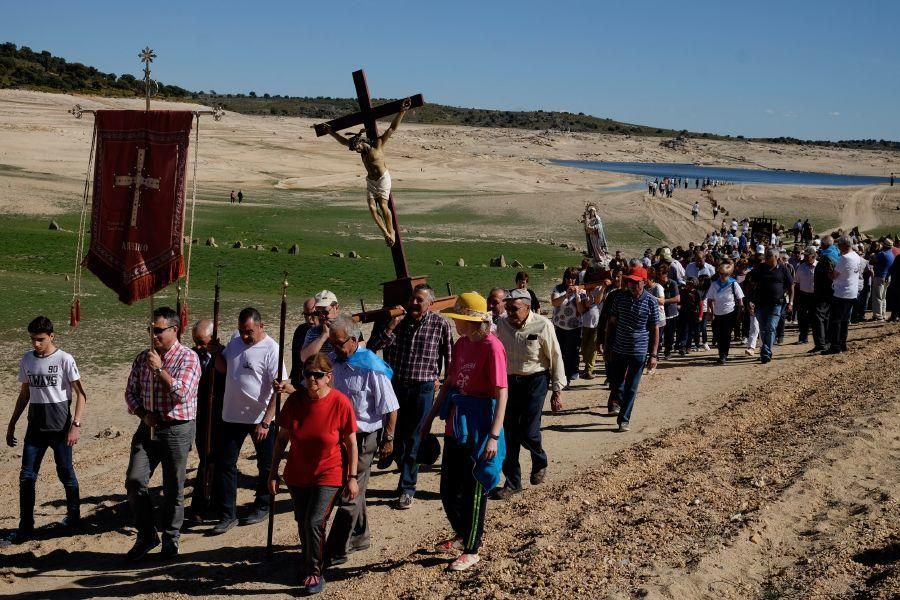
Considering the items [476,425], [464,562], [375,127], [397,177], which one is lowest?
[464,562]

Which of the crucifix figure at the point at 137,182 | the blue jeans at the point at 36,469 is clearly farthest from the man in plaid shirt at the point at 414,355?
the blue jeans at the point at 36,469

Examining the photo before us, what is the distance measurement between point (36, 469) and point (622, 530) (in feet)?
15.8

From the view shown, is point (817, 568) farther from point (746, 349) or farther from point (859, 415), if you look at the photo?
point (746, 349)

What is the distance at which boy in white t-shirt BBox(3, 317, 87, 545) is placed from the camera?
310 inches

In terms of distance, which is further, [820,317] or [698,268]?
[698,268]

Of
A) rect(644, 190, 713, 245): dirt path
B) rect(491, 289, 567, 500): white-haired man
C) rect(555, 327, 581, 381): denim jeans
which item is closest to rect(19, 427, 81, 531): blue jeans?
rect(491, 289, 567, 500): white-haired man

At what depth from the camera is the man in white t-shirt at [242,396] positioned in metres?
7.72

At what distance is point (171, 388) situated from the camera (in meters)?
7.24

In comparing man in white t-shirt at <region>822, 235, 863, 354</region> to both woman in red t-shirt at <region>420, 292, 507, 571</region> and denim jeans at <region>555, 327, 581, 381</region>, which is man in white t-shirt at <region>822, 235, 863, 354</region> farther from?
woman in red t-shirt at <region>420, 292, 507, 571</region>

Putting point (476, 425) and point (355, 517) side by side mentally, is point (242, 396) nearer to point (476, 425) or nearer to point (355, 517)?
point (355, 517)

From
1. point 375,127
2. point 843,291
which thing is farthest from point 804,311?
point 375,127

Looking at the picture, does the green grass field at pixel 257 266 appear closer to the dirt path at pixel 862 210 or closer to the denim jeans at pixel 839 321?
the denim jeans at pixel 839 321

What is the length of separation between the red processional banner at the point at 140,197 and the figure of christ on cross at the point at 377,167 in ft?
7.97

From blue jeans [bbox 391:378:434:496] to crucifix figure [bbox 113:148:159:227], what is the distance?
2.65 m
